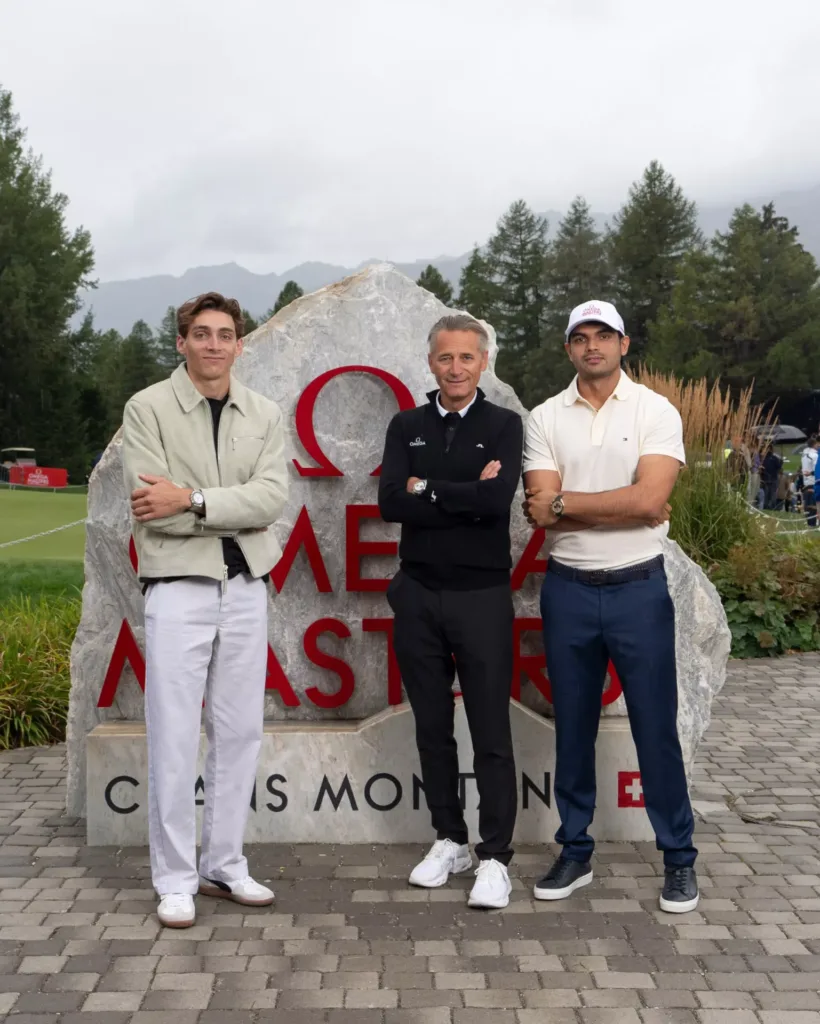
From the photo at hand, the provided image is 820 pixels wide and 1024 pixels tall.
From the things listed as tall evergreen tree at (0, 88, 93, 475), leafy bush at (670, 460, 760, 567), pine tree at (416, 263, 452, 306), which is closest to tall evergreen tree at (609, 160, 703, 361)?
pine tree at (416, 263, 452, 306)

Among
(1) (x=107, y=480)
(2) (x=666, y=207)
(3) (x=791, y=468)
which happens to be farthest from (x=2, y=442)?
(1) (x=107, y=480)

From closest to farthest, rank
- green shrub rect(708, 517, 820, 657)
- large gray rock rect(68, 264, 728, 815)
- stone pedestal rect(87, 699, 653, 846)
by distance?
stone pedestal rect(87, 699, 653, 846), large gray rock rect(68, 264, 728, 815), green shrub rect(708, 517, 820, 657)

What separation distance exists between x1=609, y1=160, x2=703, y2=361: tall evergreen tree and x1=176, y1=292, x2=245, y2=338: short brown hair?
6026cm

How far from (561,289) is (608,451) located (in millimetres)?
61515

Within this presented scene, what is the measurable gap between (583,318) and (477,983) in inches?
89.5

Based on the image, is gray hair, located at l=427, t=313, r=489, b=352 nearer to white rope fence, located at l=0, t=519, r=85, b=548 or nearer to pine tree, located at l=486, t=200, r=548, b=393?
white rope fence, located at l=0, t=519, r=85, b=548

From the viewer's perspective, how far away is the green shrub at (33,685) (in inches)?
261

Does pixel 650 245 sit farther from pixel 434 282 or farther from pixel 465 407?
pixel 465 407

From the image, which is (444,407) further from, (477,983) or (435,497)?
(477,983)

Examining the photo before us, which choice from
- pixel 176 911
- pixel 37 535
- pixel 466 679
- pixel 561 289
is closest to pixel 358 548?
pixel 466 679

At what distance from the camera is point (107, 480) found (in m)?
5.14

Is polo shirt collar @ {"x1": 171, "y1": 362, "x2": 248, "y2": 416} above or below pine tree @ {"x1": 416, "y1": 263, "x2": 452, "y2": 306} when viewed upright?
below

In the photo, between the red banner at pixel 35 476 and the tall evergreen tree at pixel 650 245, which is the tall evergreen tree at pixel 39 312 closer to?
the red banner at pixel 35 476

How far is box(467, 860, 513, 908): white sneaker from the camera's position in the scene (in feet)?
13.8
